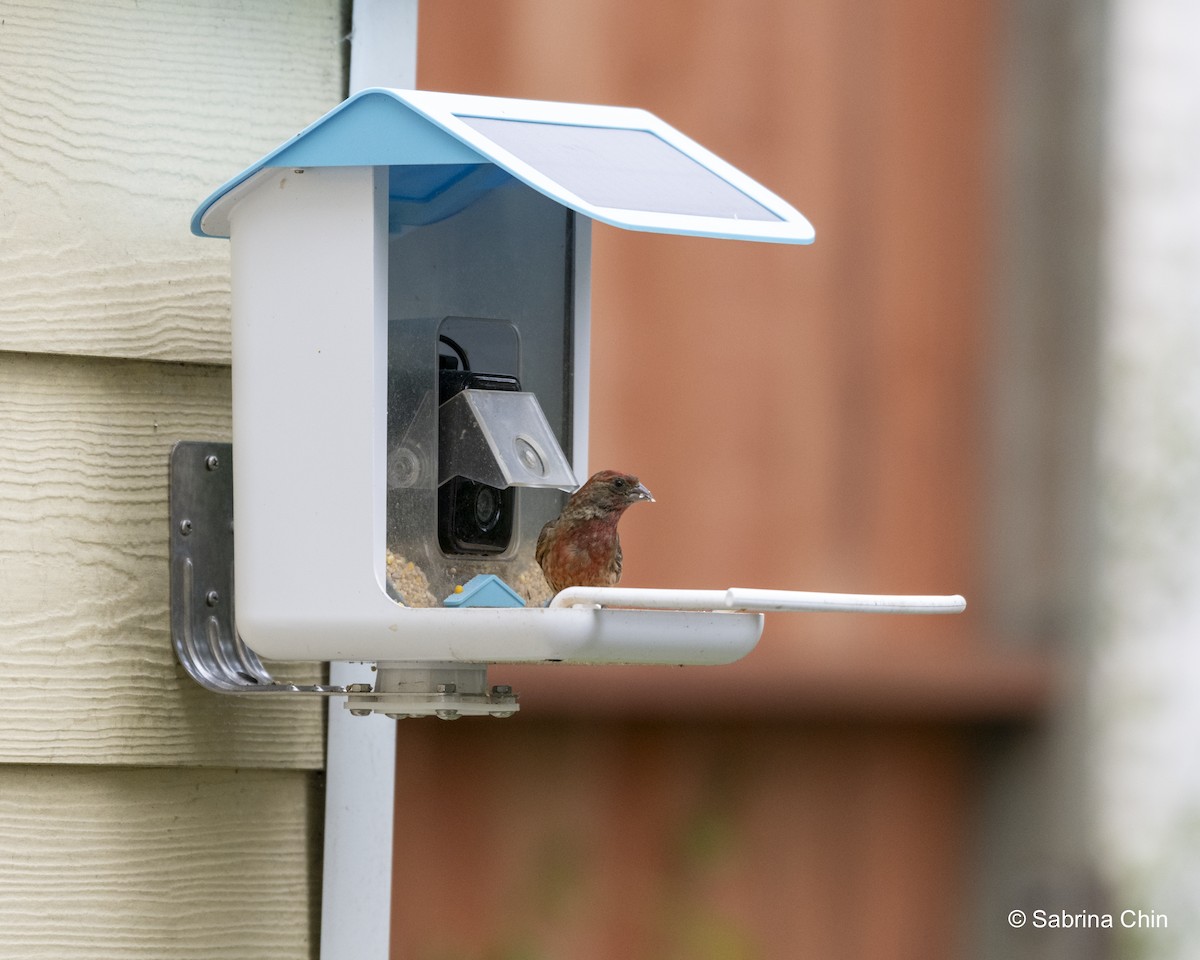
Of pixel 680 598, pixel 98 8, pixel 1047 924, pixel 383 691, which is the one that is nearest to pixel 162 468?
pixel 383 691

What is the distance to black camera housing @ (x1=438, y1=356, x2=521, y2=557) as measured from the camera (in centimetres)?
151

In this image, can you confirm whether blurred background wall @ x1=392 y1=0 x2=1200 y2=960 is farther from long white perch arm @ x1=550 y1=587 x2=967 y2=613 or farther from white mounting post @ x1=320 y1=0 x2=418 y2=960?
long white perch arm @ x1=550 y1=587 x2=967 y2=613

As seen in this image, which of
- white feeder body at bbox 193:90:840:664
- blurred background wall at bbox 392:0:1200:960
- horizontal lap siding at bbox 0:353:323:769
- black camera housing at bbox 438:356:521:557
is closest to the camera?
white feeder body at bbox 193:90:840:664

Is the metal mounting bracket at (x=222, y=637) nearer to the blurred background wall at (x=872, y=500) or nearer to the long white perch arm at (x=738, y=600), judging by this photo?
the long white perch arm at (x=738, y=600)

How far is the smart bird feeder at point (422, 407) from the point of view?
1.29 m

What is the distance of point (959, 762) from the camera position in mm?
2262

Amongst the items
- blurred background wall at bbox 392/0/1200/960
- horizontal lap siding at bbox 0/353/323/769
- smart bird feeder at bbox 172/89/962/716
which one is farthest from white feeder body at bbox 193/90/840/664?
blurred background wall at bbox 392/0/1200/960

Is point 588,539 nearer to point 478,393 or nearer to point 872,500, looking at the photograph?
point 478,393

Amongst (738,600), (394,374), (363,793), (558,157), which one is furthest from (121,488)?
(738,600)

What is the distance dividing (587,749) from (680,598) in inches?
38.2

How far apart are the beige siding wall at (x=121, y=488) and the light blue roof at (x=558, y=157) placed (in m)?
0.09

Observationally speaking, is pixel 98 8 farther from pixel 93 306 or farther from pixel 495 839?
pixel 495 839

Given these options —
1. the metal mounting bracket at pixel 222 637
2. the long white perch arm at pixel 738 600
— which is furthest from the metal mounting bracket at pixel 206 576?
the long white perch arm at pixel 738 600

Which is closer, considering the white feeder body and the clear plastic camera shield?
the white feeder body
